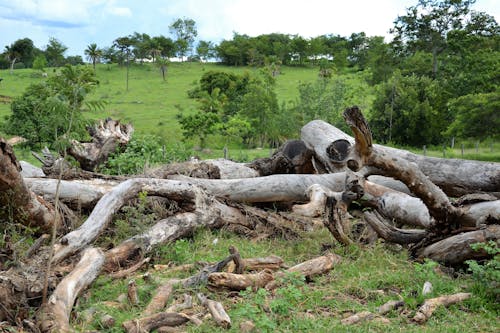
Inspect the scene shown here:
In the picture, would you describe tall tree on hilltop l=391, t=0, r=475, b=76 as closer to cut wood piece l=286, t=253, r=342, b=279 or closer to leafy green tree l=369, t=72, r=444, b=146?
leafy green tree l=369, t=72, r=444, b=146

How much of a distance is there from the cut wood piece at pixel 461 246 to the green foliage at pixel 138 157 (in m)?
5.62

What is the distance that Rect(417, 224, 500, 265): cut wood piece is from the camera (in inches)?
240

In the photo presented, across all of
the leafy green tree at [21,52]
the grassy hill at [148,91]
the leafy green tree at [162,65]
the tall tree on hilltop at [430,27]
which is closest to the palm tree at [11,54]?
the leafy green tree at [21,52]

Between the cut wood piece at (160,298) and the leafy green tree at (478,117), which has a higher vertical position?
the leafy green tree at (478,117)

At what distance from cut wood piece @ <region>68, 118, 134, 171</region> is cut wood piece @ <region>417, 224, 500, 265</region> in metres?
6.85

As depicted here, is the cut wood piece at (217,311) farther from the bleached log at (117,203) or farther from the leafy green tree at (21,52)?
the leafy green tree at (21,52)

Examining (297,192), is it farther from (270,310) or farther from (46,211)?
(270,310)

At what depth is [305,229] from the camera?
8281 millimetres

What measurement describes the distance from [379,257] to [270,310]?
2.28m

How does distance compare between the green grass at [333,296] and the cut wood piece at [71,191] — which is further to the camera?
the cut wood piece at [71,191]

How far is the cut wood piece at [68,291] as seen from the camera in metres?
4.61

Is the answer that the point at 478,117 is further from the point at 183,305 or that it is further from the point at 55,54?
the point at 55,54

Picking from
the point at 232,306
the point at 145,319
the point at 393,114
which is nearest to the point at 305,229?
the point at 232,306

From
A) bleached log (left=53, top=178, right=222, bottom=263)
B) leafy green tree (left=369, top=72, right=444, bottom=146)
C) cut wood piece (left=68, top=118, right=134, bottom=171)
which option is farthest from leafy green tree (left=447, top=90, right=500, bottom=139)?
bleached log (left=53, top=178, right=222, bottom=263)
